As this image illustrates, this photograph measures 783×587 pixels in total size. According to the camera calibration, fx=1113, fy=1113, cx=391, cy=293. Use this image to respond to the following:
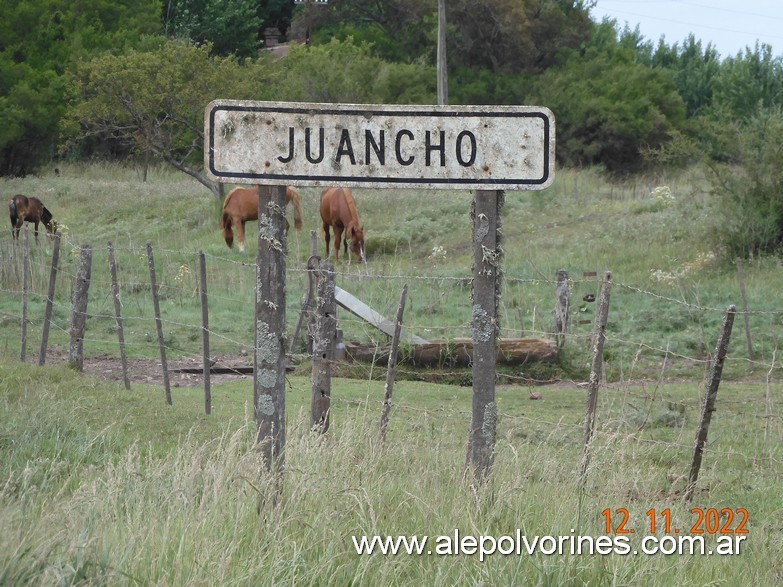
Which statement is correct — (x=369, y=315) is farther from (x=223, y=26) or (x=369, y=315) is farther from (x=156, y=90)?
(x=223, y=26)

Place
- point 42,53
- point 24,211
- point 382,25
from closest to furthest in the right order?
point 24,211 < point 42,53 < point 382,25

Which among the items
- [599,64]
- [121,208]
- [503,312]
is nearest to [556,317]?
[503,312]

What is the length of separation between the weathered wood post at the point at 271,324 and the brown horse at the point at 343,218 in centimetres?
1621

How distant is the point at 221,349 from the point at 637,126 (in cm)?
2960

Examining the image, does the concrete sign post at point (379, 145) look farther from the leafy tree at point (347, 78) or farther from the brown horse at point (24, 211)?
the leafy tree at point (347, 78)

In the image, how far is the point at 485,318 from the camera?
4965mm

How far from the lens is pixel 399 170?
4691 millimetres

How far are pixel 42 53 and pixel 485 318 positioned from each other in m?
42.7

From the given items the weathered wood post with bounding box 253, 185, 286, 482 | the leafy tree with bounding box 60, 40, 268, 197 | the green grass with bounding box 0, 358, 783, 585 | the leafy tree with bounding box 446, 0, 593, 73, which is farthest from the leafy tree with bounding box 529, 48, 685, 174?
the weathered wood post with bounding box 253, 185, 286, 482

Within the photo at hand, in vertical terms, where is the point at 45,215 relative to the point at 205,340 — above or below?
above

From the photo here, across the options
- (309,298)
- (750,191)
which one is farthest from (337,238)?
(309,298)

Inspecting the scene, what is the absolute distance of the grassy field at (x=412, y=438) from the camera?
4.07m

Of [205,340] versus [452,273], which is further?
[452,273]

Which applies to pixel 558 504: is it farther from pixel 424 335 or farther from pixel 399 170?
pixel 424 335
